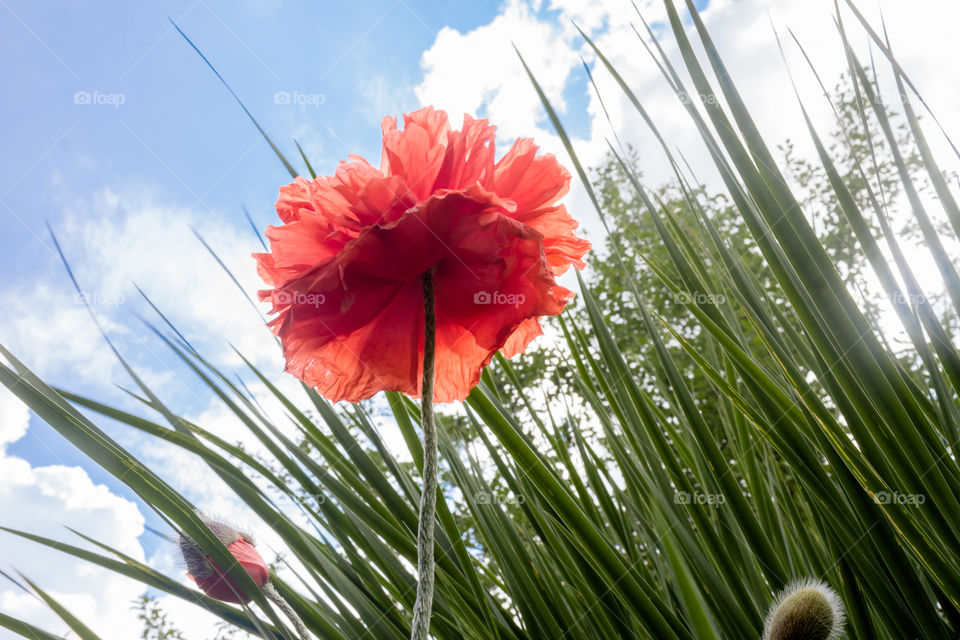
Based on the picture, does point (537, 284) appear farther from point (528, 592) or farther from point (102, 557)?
point (102, 557)

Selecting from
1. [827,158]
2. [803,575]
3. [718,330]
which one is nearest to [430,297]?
[718,330]

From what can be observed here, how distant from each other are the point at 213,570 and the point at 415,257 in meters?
0.32

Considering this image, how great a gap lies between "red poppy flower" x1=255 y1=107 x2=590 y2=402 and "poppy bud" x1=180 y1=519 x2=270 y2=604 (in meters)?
0.16

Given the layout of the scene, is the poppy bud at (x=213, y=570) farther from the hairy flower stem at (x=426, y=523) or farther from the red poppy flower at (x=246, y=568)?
the hairy flower stem at (x=426, y=523)

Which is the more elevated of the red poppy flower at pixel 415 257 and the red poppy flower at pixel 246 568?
the red poppy flower at pixel 415 257

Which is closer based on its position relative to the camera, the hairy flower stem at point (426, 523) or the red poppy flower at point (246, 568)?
the hairy flower stem at point (426, 523)

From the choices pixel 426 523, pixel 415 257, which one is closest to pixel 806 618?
pixel 426 523

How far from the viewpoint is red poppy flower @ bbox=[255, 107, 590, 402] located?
1.56ft

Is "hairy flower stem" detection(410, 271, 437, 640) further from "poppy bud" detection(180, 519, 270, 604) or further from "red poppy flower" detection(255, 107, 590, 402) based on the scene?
"poppy bud" detection(180, 519, 270, 604)

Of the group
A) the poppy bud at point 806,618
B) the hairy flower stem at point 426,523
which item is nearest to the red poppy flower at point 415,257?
the hairy flower stem at point 426,523

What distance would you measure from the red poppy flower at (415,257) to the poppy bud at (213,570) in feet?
0.51

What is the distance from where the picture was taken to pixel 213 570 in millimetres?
514

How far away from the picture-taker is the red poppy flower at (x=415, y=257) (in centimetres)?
48

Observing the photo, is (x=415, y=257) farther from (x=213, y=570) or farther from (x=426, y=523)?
(x=213, y=570)
